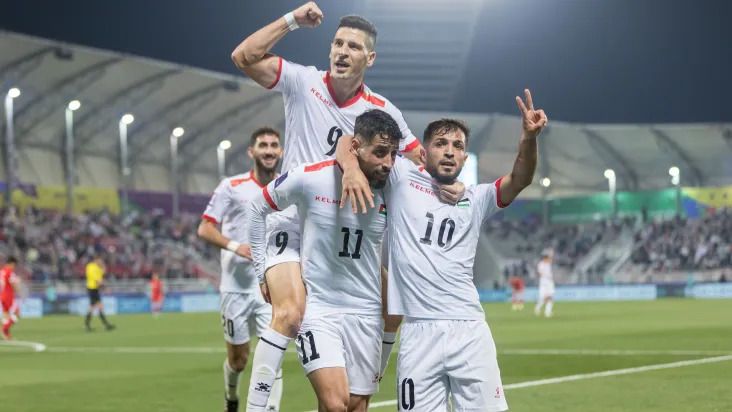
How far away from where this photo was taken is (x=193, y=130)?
61625mm

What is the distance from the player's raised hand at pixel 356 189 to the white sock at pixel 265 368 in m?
1.30

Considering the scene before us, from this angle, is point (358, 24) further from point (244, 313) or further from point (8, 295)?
point (8, 295)

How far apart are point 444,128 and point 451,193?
41 centimetres

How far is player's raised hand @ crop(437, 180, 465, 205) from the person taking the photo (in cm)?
682

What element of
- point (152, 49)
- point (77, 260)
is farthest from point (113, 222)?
point (152, 49)

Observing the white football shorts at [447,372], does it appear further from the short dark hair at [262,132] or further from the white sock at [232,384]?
the short dark hair at [262,132]

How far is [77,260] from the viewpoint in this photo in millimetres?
46281

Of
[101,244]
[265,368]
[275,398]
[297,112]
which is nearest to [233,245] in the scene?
[275,398]

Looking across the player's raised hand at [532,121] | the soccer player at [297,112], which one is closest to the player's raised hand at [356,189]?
the soccer player at [297,112]

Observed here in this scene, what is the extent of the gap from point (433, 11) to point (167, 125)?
16.9 metres

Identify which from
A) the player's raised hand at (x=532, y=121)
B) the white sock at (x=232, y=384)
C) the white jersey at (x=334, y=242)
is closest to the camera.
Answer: the player's raised hand at (x=532, y=121)

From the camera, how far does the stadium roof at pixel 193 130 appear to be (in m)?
51.0

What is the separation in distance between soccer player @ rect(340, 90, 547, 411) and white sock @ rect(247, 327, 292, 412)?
110 centimetres

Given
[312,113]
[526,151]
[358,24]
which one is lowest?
[526,151]
